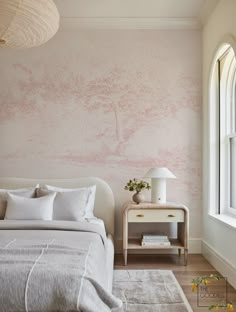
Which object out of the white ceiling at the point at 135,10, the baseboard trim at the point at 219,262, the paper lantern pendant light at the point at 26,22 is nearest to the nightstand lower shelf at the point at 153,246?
the baseboard trim at the point at 219,262

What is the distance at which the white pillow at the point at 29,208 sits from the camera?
3615mm

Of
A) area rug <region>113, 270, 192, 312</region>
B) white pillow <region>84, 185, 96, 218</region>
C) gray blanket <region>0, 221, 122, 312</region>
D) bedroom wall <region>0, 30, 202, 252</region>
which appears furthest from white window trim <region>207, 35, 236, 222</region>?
gray blanket <region>0, 221, 122, 312</region>

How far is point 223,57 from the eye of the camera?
159 inches

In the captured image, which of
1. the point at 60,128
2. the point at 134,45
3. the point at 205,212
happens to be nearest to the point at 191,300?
the point at 205,212

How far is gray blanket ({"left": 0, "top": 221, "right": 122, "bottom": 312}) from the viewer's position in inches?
72.6

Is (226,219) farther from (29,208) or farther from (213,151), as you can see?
(29,208)

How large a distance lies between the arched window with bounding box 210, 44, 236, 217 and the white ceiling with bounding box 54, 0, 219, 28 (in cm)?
68

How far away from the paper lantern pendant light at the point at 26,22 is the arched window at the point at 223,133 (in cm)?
207

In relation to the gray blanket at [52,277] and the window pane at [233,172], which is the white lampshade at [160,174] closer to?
the window pane at [233,172]

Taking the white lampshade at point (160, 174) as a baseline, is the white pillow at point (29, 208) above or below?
below

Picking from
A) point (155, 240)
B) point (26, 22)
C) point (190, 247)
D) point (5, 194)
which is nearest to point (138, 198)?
point (155, 240)

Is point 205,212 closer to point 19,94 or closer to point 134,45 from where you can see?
point 134,45

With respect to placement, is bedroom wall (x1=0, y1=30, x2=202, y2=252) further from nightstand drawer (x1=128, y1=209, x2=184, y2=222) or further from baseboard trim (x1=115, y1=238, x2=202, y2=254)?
nightstand drawer (x1=128, y1=209, x2=184, y2=222)

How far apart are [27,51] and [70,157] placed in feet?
4.62
